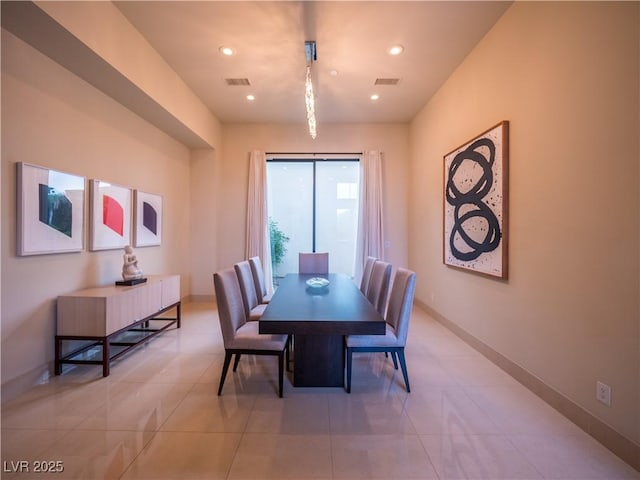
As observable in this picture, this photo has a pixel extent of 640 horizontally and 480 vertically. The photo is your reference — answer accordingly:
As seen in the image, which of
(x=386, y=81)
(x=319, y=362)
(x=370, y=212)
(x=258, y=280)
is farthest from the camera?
(x=370, y=212)

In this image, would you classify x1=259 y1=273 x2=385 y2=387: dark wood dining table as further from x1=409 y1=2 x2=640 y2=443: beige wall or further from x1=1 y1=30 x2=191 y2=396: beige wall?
x1=1 y1=30 x2=191 y2=396: beige wall

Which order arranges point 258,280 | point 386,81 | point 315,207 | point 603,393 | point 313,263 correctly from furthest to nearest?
point 315,207 → point 313,263 → point 386,81 → point 258,280 → point 603,393

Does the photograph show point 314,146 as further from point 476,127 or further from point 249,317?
point 249,317

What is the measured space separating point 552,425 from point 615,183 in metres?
1.66

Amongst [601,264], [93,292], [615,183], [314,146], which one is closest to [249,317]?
[93,292]

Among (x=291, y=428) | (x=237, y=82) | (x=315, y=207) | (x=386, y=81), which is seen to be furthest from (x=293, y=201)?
(x=291, y=428)

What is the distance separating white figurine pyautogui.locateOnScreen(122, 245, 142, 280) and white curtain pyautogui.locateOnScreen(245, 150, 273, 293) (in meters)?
2.26

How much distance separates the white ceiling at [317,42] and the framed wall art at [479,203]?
1128 millimetres

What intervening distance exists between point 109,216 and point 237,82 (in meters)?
2.43

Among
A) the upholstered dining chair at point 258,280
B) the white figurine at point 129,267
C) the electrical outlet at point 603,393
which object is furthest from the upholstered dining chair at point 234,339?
the electrical outlet at point 603,393

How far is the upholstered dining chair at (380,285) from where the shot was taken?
116 inches

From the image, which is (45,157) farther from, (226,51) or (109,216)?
(226,51)

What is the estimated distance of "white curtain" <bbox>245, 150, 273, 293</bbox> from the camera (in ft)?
17.8

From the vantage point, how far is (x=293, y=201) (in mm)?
5773
